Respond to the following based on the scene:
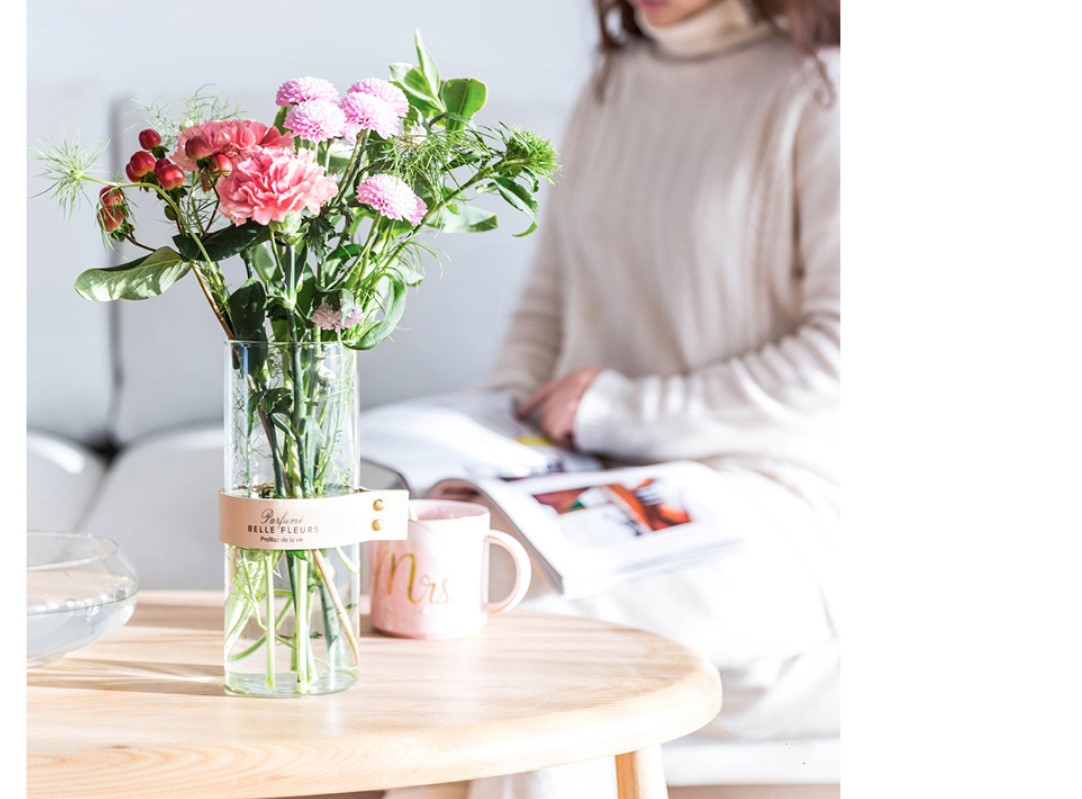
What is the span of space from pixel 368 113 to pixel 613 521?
1.92 ft

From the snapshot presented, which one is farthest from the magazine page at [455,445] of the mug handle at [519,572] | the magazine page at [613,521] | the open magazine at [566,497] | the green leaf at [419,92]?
the green leaf at [419,92]

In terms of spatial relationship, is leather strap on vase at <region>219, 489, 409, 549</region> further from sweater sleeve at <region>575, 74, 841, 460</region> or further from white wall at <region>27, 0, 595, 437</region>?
white wall at <region>27, 0, 595, 437</region>

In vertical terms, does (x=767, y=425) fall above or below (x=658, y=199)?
below

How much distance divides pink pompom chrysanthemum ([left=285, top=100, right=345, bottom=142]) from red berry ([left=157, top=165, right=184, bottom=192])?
0.06 meters

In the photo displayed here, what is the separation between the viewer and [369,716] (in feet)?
1.94

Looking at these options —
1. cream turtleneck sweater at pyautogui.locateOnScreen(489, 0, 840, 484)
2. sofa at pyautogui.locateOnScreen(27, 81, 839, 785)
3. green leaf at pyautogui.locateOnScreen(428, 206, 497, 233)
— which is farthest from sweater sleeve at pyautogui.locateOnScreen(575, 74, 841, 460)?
green leaf at pyautogui.locateOnScreen(428, 206, 497, 233)

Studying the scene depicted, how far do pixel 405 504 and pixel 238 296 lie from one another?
148 millimetres

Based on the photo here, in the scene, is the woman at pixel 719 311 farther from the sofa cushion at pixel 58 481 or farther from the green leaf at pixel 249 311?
the sofa cushion at pixel 58 481

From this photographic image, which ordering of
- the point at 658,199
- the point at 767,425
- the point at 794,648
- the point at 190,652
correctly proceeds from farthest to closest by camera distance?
the point at 658,199, the point at 767,425, the point at 794,648, the point at 190,652

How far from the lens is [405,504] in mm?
658

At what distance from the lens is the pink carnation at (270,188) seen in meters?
0.56

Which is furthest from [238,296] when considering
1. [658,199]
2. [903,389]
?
[658,199]
